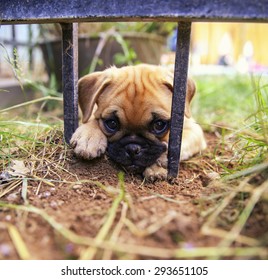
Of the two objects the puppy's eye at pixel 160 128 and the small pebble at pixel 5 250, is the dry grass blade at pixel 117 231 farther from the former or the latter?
the puppy's eye at pixel 160 128

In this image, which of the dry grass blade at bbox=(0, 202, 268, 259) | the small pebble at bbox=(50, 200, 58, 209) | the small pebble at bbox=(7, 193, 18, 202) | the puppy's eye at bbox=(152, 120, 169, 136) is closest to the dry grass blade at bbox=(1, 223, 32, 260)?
the dry grass blade at bbox=(0, 202, 268, 259)

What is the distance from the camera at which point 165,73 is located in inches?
147

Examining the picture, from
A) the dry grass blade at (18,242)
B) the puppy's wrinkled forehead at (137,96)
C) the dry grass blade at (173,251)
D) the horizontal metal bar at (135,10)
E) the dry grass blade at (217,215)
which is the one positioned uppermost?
the horizontal metal bar at (135,10)

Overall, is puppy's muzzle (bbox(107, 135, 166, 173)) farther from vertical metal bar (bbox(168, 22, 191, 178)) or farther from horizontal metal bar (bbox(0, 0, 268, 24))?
horizontal metal bar (bbox(0, 0, 268, 24))

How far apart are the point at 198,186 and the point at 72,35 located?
5.36 feet

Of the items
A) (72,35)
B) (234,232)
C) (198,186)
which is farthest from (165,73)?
(234,232)

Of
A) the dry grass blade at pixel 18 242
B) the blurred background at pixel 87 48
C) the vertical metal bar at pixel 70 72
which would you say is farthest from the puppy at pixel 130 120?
the blurred background at pixel 87 48

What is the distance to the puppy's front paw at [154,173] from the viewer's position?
10.3 ft

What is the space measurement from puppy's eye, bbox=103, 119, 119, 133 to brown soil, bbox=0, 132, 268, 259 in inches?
25.0

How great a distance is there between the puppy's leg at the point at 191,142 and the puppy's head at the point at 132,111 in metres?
0.27

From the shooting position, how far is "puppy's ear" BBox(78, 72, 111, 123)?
141 inches

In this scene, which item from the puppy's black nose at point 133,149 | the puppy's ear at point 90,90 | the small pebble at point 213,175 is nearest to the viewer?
the small pebble at point 213,175

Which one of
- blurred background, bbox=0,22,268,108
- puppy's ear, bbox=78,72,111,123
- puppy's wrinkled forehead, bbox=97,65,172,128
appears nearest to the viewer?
puppy's wrinkled forehead, bbox=97,65,172,128
